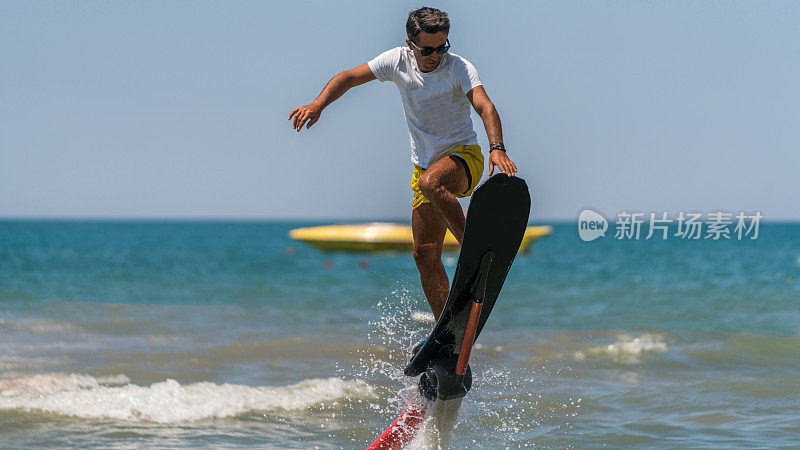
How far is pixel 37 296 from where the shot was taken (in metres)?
→ 21.7

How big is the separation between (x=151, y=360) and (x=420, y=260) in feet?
22.0

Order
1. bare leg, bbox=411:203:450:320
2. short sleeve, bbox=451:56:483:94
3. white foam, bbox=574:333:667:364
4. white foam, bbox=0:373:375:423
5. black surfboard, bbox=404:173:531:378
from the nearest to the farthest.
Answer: black surfboard, bbox=404:173:531:378, short sleeve, bbox=451:56:483:94, bare leg, bbox=411:203:450:320, white foam, bbox=0:373:375:423, white foam, bbox=574:333:667:364

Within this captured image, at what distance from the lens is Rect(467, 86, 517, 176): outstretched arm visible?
512 cm

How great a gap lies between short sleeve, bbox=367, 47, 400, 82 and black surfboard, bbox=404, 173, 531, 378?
4.03 feet

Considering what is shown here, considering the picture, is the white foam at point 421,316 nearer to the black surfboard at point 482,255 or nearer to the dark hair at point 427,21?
the black surfboard at point 482,255

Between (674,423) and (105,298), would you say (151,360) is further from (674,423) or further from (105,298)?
(105,298)

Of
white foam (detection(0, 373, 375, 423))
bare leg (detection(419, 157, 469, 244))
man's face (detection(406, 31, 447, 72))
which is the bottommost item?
white foam (detection(0, 373, 375, 423))

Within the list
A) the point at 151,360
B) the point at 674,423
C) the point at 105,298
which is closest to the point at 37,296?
the point at 105,298

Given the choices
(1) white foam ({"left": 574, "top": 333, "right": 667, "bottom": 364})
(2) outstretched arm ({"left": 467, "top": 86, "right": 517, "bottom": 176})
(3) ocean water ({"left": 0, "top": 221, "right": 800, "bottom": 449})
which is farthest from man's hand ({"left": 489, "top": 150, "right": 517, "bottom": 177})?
(1) white foam ({"left": 574, "top": 333, "right": 667, "bottom": 364})

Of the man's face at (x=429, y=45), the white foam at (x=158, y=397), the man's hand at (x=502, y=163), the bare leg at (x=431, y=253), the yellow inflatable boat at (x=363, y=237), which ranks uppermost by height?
the man's face at (x=429, y=45)

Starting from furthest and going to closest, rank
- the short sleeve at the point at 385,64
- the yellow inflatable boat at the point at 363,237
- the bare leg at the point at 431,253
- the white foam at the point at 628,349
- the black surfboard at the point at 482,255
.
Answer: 1. the yellow inflatable boat at the point at 363,237
2. the white foam at the point at 628,349
3. the bare leg at the point at 431,253
4. the short sleeve at the point at 385,64
5. the black surfboard at the point at 482,255

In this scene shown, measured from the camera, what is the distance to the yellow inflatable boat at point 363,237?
3628 cm

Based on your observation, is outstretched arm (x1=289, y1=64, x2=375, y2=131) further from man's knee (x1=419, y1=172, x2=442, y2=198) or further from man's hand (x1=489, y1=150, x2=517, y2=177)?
man's hand (x1=489, y1=150, x2=517, y2=177)

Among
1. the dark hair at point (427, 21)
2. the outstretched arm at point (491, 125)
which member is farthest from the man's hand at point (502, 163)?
the dark hair at point (427, 21)
